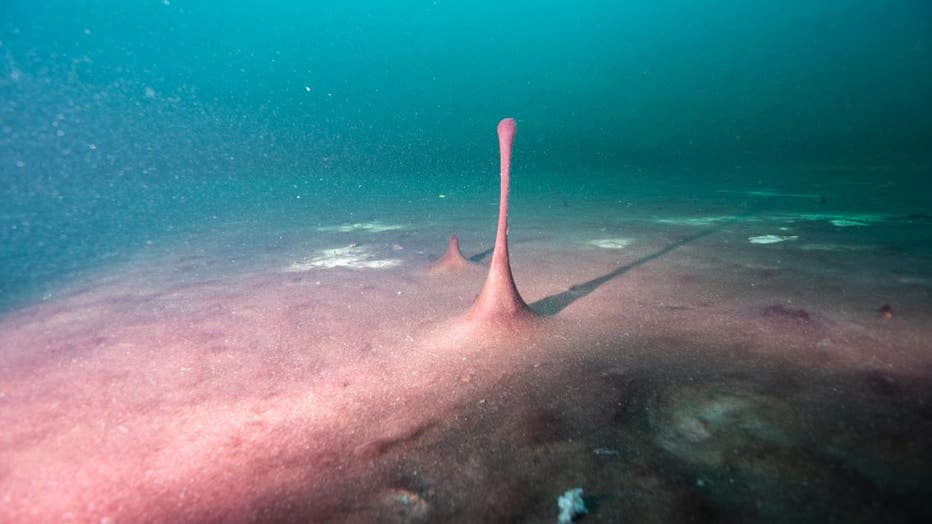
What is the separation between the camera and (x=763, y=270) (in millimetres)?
9078

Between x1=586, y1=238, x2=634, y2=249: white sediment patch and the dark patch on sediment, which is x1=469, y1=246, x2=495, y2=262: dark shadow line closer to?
x1=586, y1=238, x2=634, y2=249: white sediment patch

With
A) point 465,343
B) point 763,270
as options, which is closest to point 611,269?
point 763,270

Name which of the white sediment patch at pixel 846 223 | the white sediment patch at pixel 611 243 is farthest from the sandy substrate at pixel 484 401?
the white sediment patch at pixel 846 223

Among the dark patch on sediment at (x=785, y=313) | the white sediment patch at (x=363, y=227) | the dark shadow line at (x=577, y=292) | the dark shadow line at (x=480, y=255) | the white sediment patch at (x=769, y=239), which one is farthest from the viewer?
the white sediment patch at (x=363, y=227)

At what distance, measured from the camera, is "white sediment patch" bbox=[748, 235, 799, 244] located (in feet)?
39.8

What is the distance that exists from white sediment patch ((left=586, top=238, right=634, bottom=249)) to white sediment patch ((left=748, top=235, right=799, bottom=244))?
3.55 meters

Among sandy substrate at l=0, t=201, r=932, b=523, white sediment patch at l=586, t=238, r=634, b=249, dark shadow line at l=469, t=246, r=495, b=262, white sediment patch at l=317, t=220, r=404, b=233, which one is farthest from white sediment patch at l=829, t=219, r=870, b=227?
white sediment patch at l=317, t=220, r=404, b=233

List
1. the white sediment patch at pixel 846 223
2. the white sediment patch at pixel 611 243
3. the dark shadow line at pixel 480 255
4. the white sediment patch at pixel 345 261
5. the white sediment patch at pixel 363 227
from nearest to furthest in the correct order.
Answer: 1. the white sediment patch at pixel 345 261
2. the dark shadow line at pixel 480 255
3. the white sediment patch at pixel 611 243
4. the white sediment patch at pixel 846 223
5. the white sediment patch at pixel 363 227

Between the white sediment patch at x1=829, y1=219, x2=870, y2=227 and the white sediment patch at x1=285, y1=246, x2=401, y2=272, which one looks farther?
Answer: the white sediment patch at x1=829, y1=219, x2=870, y2=227

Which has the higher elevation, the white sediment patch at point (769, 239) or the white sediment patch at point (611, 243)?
the white sediment patch at point (611, 243)

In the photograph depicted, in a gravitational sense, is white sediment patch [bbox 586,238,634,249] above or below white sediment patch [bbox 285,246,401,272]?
below

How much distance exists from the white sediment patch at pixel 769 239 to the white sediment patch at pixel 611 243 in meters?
3.55

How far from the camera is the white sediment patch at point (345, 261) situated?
11.5m

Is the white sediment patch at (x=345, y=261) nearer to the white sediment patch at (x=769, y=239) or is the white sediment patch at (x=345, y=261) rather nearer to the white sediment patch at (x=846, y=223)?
the white sediment patch at (x=769, y=239)
